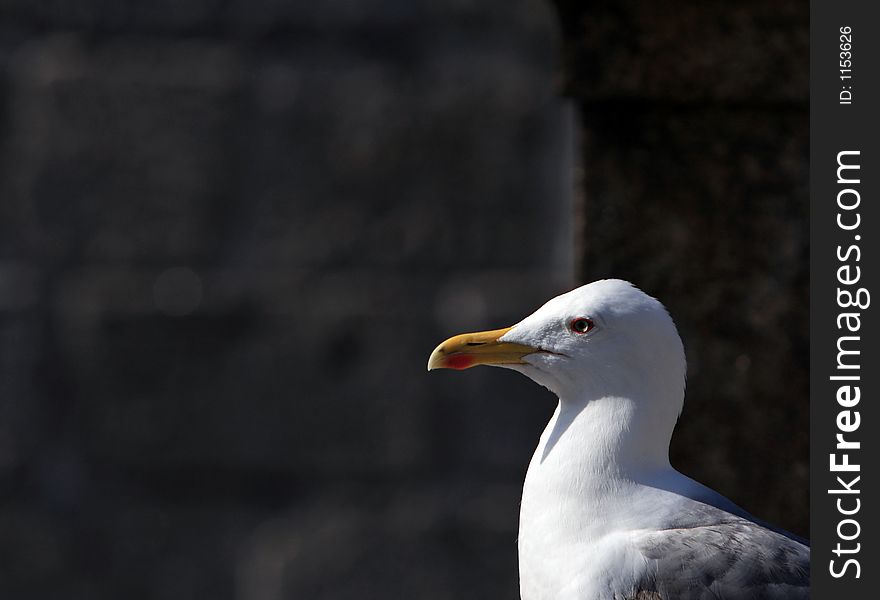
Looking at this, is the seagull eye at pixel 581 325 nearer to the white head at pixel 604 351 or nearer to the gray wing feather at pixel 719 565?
the white head at pixel 604 351

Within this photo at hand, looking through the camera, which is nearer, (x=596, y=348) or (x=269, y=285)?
(x=596, y=348)

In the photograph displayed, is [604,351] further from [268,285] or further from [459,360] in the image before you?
[268,285]

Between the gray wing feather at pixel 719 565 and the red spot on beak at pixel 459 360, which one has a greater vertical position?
the red spot on beak at pixel 459 360

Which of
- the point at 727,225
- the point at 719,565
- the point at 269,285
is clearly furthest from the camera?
the point at 269,285

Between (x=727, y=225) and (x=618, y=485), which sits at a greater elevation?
(x=727, y=225)

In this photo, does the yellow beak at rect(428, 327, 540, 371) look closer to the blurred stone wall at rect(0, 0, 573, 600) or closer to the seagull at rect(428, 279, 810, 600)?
the seagull at rect(428, 279, 810, 600)

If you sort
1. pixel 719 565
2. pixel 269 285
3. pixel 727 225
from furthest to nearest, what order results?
pixel 269 285 → pixel 727 225 → pixel 719 565

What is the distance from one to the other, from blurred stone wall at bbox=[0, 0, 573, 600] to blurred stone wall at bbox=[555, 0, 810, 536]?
1.70ft

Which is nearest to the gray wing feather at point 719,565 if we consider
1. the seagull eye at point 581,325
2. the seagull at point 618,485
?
the seagull at point 618,485

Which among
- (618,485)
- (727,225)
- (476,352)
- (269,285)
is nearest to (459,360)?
(476,352)

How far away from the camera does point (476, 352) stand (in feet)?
3.00

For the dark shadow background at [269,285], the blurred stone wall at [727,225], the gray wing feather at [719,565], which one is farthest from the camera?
the dark shadow background at [269,285]

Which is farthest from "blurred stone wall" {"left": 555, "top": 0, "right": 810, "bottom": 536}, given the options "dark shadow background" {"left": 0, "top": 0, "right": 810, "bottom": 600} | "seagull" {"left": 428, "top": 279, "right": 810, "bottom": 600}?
"dark shadow background" {"left": 0, "top": 0, "right": 810, "bottom": 600}

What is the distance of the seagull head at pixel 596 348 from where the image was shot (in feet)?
2.91
